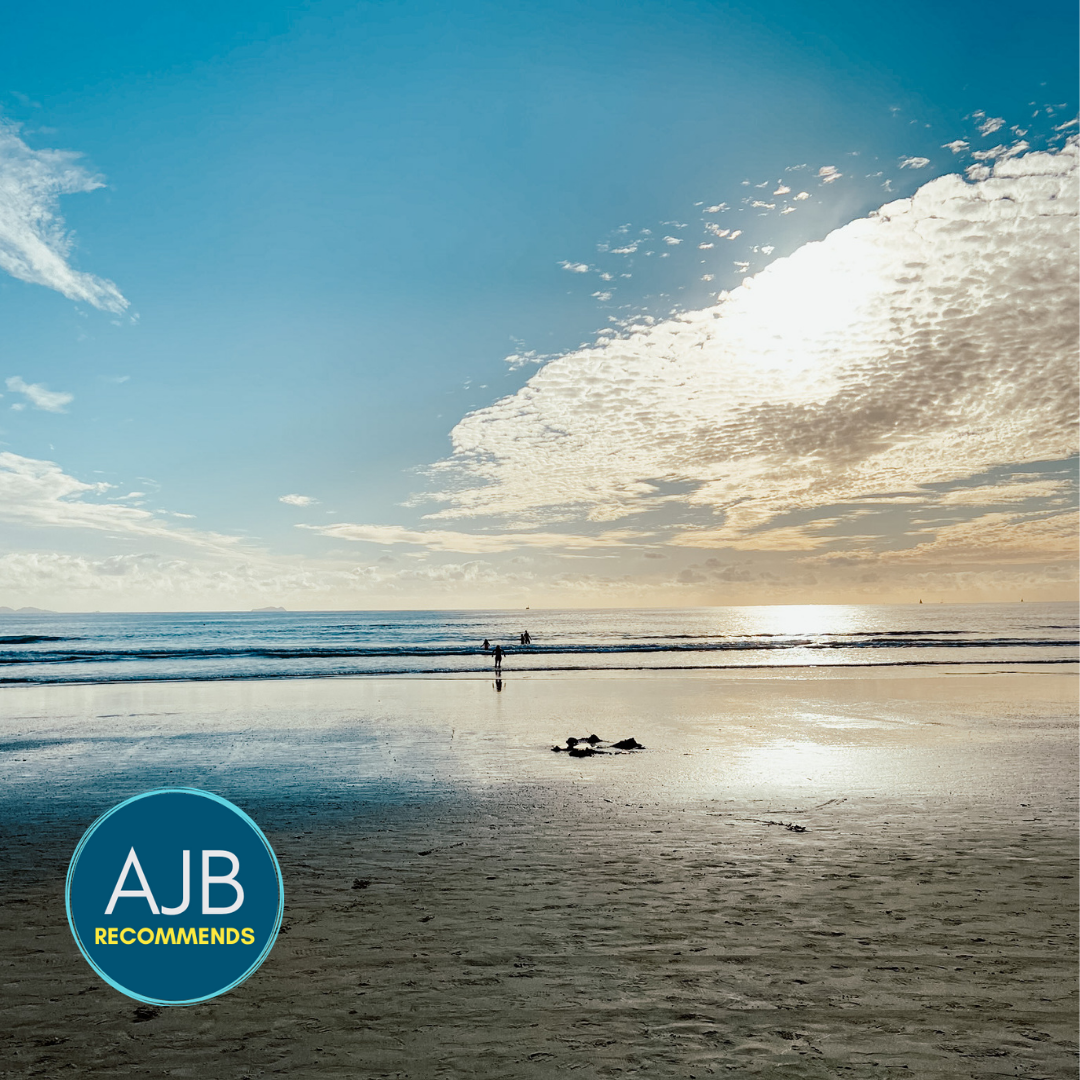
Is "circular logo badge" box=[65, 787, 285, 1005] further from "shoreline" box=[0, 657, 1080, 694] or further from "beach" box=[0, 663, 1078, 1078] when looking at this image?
"shoreline" box=[0, 657, 1080, 694]

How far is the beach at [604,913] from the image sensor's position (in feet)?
18.7

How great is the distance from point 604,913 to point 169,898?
4.54m

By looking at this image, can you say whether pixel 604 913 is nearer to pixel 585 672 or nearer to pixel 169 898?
pixel 169 898

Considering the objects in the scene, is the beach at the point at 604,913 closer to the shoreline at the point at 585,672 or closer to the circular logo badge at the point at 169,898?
the circular logo badge at the point at 169,898

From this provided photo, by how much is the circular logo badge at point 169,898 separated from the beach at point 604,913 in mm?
269

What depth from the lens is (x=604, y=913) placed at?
26.4 ft

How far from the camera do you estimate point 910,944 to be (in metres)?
7.32

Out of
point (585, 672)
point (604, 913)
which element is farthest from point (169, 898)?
point (585, 672)

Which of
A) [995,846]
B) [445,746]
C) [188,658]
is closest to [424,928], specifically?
[995,846]

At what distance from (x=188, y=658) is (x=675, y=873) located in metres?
57.1

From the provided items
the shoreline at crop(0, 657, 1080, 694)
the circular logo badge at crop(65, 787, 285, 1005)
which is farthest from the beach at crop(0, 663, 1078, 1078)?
the shoreline at crop(0, 657, 1080, 694)

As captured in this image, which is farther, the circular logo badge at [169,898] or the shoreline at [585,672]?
the shoreline at [585,672]

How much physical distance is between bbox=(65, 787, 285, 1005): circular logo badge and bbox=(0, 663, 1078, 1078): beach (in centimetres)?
27

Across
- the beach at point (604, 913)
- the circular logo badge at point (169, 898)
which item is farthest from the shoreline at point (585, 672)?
the circular logo badge at point (169, 898)
